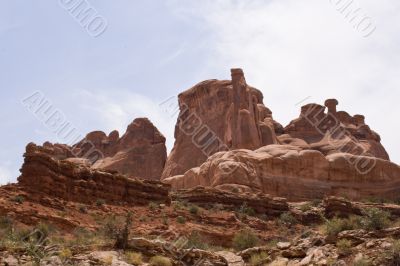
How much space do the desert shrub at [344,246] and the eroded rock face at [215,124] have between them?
40.4 m

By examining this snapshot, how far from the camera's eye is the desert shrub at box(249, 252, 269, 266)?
68.0ft

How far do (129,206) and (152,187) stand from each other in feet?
9.87

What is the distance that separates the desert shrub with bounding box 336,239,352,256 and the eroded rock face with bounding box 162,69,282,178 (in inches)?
1592

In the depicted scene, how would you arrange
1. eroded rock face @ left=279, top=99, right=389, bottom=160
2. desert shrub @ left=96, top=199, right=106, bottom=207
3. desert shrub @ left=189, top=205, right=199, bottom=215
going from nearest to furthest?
1. desert shrub @ left=96, top=199, right=106, bottom=207
2. desert shrub @ left=189, top=205, right=199, bottom=215
3. eroded rock face @ left=279, top=99, right=389, bottom=160

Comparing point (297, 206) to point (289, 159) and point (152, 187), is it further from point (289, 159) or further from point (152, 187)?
point (152, 187)

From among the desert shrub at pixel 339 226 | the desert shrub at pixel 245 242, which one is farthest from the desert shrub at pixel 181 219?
the desert shrub at pixel 339 226

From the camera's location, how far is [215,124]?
66125mm

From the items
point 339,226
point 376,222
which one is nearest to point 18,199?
point 339,226

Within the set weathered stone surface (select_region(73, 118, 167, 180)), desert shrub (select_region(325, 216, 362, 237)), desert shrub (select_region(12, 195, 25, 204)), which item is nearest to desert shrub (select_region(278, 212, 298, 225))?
desert shrub (select_region(12, 195, 25, 204))

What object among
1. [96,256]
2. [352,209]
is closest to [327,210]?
[352,209]

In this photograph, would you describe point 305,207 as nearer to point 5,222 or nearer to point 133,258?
point 5,222

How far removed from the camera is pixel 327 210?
43.1 metres

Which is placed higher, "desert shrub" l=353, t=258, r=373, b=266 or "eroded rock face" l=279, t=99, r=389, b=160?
"eroded rock face" l=279, t=99, r=389, b=160

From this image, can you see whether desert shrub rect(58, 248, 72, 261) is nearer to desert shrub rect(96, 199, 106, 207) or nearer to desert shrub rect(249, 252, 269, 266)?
desert shrub rect(249, 252, 269, 266)
